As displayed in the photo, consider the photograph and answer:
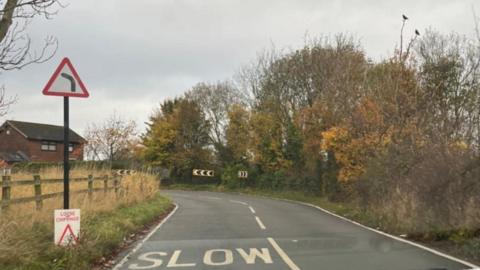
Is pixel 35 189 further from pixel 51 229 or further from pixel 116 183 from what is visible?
pixel 116 183

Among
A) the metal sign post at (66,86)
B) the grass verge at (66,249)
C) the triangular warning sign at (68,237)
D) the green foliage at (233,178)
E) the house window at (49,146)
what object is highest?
the house window at (49,146)

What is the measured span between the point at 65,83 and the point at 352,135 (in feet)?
62.7

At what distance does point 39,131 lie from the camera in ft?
221

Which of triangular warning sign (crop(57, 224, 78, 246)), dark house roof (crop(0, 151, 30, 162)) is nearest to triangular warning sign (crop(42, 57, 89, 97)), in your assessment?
triangular warning sign (crop(57, 224, 78, 246))

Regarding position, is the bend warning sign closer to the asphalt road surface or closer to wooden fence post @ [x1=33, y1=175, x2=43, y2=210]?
the asphalt road surface

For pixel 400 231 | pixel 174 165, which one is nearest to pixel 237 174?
pixel 174 165

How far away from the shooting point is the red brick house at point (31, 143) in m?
64.3

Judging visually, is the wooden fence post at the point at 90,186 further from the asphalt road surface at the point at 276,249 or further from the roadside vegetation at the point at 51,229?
the asphalt road surface at the point at 276,249

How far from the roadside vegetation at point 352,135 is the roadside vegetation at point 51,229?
780 centimetres

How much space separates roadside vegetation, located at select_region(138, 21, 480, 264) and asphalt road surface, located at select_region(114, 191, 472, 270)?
5.52 feet

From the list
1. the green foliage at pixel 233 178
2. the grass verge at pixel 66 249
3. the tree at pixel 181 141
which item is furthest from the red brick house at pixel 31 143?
the grass verge at pixel 66 249

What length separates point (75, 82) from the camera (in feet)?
33.5

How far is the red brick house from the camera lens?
64.3 meters

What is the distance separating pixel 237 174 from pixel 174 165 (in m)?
9.86
